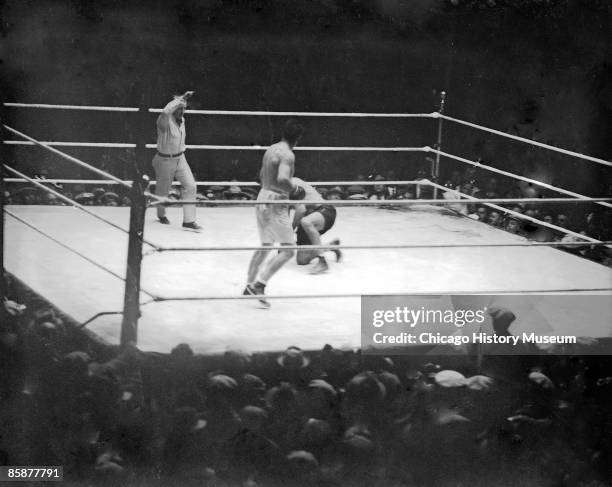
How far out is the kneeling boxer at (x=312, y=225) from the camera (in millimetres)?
8469

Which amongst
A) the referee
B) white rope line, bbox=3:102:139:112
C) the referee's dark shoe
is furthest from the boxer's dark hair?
white rope line, bbox=3:102:139:112

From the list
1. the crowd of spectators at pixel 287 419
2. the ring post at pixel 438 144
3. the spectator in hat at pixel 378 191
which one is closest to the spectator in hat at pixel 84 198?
the spectator in hat at pixel 378 191

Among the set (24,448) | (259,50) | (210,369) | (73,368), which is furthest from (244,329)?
(259,50)

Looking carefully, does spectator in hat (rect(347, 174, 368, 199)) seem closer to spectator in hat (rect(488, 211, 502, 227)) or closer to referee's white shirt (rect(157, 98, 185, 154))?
spectator in hat (rect(488, 211, 502, 227))

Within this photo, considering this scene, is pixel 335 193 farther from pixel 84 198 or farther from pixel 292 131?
pixel 292 131

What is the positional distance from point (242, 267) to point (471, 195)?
2912 millimetres

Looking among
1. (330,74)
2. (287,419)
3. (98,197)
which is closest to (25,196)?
(98,197)

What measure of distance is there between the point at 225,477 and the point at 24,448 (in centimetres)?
93

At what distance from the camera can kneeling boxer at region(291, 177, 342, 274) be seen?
333 inches

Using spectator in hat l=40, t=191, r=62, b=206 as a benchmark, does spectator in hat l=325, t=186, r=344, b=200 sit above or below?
above

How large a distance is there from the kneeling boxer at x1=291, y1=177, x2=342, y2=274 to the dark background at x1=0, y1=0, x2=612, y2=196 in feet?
5.92

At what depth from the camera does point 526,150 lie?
10305mm

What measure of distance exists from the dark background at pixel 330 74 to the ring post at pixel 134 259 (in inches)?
135

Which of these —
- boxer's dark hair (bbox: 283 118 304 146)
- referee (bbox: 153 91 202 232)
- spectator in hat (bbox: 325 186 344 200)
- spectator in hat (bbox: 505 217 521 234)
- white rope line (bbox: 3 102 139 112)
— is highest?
boxer's dark hair (bbox: 283 118 304 146)
